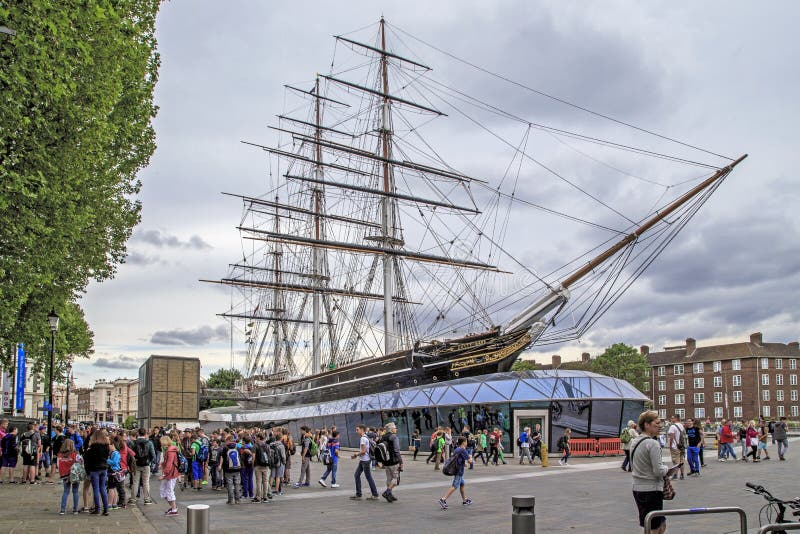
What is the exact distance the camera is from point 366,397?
140ft

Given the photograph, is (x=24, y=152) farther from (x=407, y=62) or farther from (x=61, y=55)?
(x=407, y=62)

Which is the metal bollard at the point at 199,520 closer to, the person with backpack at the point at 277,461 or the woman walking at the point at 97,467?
the woman walking at the point at 97,467

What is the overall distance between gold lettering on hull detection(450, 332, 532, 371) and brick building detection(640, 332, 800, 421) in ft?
204

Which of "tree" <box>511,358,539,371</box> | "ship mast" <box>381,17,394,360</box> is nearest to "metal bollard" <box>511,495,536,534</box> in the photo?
"ship mast" <box>381,17,394,360</box>

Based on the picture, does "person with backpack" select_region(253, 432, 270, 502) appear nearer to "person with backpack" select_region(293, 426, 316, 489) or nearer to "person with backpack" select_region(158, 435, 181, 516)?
"person with backpack" select_region(158, 435, 181, 516)

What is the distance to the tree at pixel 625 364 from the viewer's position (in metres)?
93.6

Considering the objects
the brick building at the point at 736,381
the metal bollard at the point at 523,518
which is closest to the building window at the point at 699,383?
the brick building at the point at 736,381

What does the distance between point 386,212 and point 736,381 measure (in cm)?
6166

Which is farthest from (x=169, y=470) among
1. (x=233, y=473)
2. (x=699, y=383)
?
(x=699, y=383)

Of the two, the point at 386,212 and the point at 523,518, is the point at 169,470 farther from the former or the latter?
the point at 386,212

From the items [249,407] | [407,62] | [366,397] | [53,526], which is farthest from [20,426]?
[249,407]

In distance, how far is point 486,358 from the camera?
39531 mm

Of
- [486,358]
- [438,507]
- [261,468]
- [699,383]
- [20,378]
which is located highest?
[486,358]

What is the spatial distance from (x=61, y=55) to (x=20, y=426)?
27.3 metres
